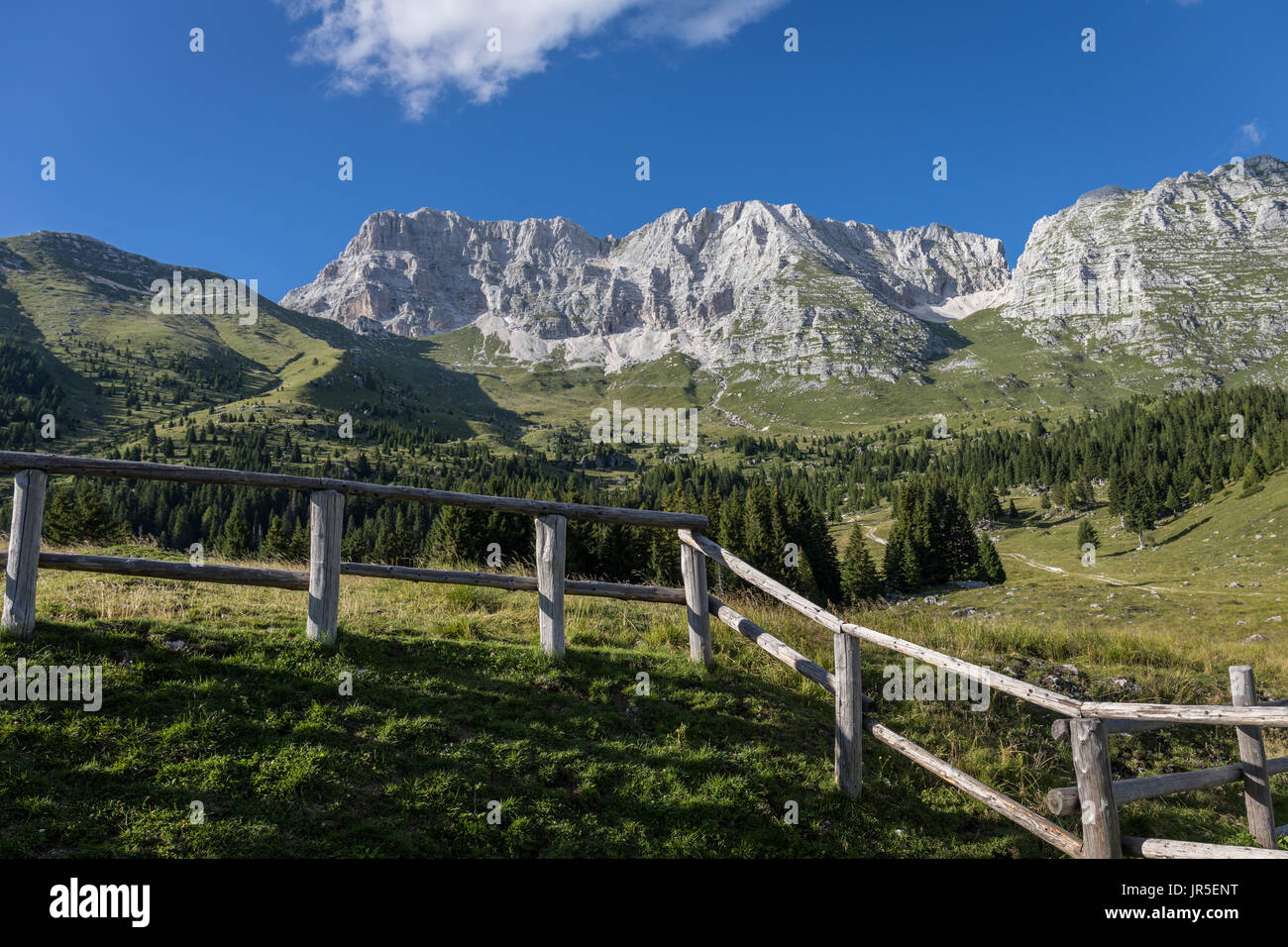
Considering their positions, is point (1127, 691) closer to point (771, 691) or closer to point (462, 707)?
point (771, 691)

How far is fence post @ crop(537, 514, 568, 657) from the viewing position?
9.88 meters

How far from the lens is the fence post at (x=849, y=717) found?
7.93m

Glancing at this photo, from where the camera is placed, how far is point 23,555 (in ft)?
26.3

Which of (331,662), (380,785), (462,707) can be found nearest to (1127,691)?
(462,707)

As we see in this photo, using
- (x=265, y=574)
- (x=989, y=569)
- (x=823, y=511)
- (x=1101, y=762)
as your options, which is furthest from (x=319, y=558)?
(x=823, y=511)

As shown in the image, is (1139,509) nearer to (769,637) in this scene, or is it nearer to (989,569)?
(989,569)

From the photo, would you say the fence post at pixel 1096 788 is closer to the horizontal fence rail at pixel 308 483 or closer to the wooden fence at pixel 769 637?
the wooden fence at pixel 769 637

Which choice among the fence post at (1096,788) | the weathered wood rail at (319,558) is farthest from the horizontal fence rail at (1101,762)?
the weathered wood rail at (319,558)

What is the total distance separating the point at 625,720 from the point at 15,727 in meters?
6.52

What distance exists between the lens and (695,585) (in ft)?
35.0

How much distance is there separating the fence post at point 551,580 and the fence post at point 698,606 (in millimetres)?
2126

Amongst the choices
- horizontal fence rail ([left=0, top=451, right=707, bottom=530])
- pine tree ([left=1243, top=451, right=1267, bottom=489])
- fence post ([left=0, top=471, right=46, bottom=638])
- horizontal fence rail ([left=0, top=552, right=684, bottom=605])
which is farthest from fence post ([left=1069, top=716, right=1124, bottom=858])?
pine tree ([left=1243, top=451, right=1267, bottom=489])

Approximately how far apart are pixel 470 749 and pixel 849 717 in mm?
4636

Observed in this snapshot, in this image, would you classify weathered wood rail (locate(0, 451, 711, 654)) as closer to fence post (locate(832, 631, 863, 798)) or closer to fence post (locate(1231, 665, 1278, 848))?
fence post (locate(832, 631, 863, 798))
